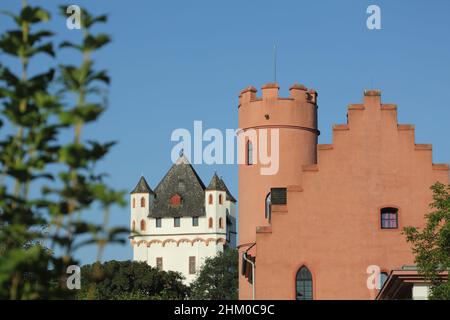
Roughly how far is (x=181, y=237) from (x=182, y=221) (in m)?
2.62

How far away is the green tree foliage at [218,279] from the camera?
119 m

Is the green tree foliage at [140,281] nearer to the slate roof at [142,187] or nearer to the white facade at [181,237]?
the white facade at [181,237]

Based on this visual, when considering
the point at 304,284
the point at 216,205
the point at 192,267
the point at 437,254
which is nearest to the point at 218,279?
the point at 192,267

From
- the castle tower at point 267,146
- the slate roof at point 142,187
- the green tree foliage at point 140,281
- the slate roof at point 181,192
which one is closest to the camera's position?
the castle tower at point 267,146

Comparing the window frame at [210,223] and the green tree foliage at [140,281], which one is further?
the window frame at [210,223]

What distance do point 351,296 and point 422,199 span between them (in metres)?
5.07

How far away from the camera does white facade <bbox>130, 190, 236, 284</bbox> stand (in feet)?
456

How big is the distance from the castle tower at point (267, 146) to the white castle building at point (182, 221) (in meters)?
89.8

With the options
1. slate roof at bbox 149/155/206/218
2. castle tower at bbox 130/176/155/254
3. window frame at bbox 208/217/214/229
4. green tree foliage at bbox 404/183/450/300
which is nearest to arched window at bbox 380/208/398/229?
green tree foliage at bbox 404/183/450/300

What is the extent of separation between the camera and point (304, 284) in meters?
40.4

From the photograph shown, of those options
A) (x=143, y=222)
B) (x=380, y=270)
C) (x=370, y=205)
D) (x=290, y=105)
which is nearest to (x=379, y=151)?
(x=370, y=205)

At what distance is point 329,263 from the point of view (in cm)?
4053

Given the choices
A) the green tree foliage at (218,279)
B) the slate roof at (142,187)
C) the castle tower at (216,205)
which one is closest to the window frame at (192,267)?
the castle tower at (216,205)
